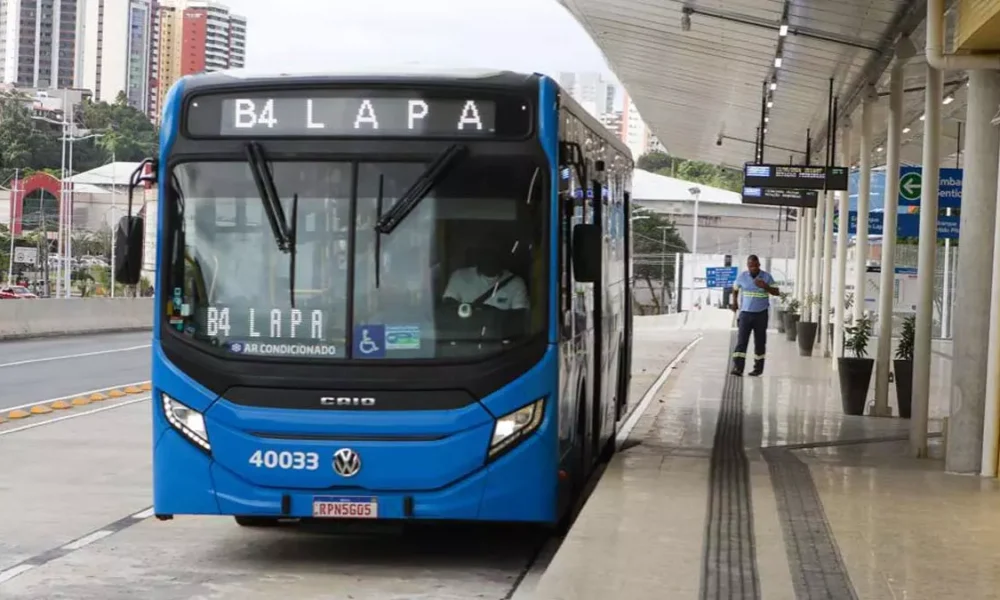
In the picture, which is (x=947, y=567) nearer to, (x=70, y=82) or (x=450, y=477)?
(x=450, y=477)

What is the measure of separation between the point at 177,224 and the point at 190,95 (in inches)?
32.1

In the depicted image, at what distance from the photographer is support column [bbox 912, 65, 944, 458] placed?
15.1m

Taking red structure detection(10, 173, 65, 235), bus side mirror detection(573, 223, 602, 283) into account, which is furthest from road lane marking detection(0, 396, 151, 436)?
red structure detection(10, 173, 65, 235)

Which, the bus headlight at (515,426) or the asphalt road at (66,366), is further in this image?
the asphalt road at (66,366)

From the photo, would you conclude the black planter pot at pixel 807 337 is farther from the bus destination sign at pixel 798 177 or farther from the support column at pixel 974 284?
the support column at pixel 974 284

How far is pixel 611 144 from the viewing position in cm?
1452

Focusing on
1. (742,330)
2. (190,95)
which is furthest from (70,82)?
(190,95)

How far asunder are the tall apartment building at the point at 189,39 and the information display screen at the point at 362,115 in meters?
172

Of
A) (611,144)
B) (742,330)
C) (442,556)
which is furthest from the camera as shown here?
(742,330)

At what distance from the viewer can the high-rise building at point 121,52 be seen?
586 ft

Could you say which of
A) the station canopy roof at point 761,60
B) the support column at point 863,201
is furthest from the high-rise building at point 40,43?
the support column at point 863,201

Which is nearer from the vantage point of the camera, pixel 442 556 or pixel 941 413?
pixel 442 556

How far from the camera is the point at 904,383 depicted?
66.0 feet

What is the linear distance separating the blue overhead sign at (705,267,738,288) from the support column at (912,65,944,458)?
55050 millimetres
